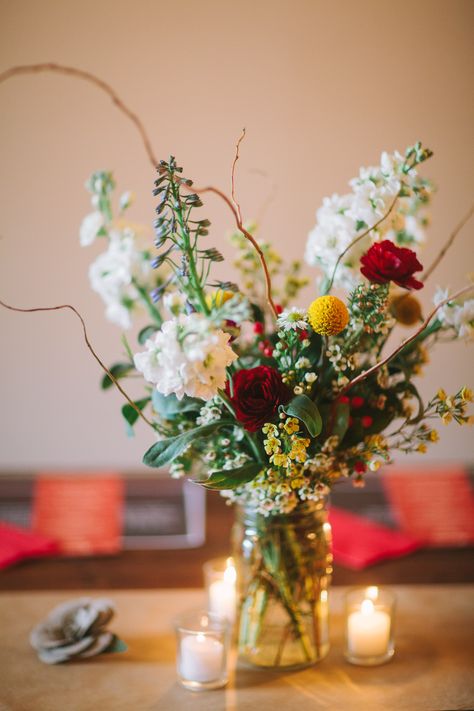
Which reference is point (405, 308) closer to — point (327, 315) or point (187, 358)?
point (327, 315)

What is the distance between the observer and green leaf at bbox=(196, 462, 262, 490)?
2.51ft

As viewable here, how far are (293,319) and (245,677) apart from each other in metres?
0.47

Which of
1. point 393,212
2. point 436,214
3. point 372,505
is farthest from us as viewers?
point 436,214

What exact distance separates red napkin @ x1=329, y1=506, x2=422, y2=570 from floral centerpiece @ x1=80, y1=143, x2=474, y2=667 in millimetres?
330

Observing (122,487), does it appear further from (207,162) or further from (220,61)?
(220,61)

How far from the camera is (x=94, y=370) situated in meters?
2.03

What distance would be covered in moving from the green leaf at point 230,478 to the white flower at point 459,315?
30 centimetres

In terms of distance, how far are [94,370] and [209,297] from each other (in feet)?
4.19

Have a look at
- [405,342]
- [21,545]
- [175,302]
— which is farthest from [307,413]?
[21,545]

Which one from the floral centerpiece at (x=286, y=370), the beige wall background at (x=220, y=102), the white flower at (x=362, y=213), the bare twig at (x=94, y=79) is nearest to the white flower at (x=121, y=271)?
the floral centerpiece at (x=286, y=370)

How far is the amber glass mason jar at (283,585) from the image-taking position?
0.87 metres

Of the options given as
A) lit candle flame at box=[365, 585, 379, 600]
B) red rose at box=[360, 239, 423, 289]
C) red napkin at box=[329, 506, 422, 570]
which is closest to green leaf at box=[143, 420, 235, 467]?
red rose at box=[360, 239, 423, 289]

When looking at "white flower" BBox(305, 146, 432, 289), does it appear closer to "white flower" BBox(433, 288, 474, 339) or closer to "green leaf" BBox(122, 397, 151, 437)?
"white flower" BBox(433, 288, 474, 339)

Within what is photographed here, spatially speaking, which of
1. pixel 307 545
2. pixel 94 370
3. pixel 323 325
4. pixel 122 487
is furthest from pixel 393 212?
pixel 94 370
